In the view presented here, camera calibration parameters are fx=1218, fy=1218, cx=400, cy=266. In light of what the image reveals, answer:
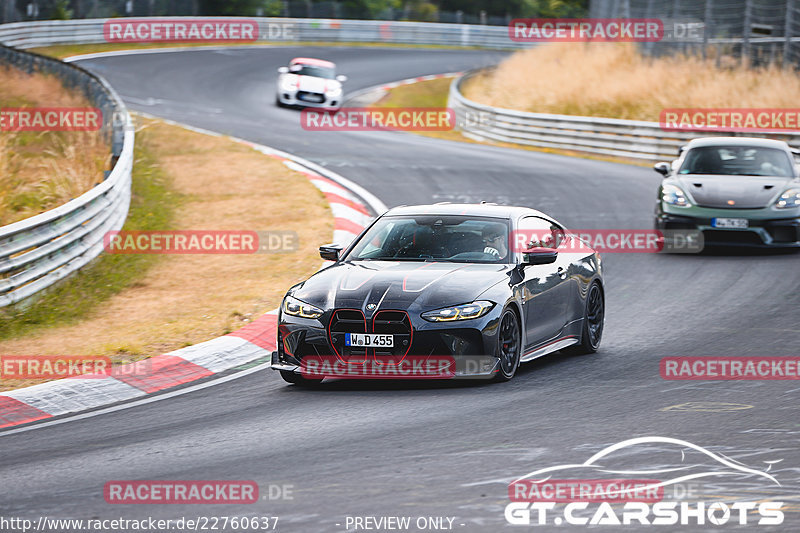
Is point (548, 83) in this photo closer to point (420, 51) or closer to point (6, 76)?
point (6, 76)

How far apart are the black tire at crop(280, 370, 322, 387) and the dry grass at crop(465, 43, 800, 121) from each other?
22097 millimetres

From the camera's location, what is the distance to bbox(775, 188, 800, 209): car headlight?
16.0 meters

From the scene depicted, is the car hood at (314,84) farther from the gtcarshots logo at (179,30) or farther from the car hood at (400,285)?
the car hood at (400,285)

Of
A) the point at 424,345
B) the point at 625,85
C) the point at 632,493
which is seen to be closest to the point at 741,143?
the point at 424,345

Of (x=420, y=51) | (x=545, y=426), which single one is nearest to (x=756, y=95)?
(x=545, y=426)

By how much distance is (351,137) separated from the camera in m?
28.5

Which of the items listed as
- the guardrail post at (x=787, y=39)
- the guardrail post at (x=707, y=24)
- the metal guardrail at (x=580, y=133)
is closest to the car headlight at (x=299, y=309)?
the metal guardrail at (x=580, y=133)

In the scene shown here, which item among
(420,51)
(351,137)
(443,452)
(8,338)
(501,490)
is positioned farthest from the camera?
(420,51)

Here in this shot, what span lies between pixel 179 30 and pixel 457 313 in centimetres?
4503

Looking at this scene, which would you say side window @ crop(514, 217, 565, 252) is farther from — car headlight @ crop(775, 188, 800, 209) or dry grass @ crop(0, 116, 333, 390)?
car headlight @ crop(775, 188, 800, 209)

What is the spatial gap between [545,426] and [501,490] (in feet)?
4.97

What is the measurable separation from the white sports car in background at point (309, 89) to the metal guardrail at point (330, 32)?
13476 millimetres

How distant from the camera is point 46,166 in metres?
17.5

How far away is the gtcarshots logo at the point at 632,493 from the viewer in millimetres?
5707
